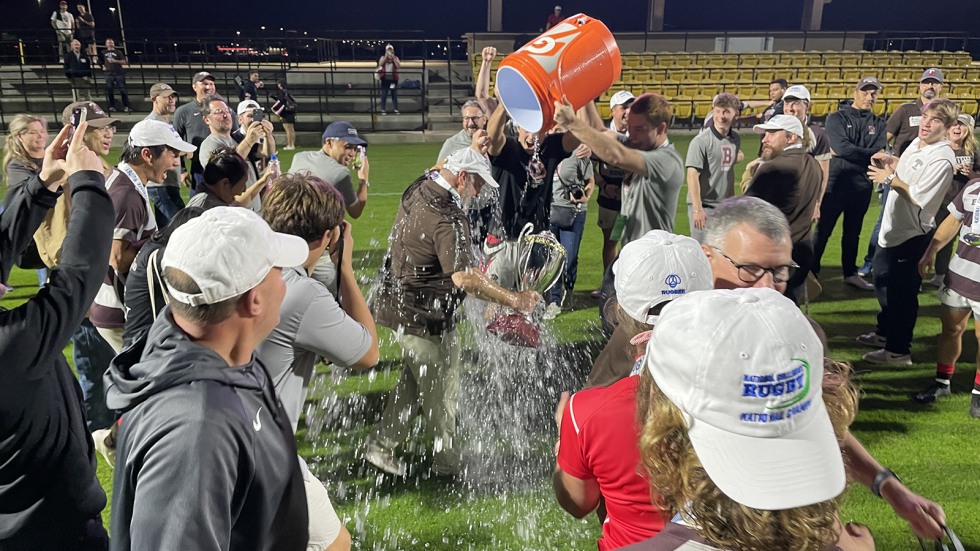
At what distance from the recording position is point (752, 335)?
1.21 metres

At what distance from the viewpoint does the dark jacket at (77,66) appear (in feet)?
65.1

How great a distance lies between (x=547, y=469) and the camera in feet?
13.6

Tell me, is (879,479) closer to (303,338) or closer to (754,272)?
(754,272)

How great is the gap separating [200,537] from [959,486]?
14.2ft

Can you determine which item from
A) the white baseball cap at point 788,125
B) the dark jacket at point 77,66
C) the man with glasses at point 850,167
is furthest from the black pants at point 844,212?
the dark jacket at point 77,66

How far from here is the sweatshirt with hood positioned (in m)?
1.45

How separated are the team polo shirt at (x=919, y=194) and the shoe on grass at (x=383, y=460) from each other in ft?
13.8

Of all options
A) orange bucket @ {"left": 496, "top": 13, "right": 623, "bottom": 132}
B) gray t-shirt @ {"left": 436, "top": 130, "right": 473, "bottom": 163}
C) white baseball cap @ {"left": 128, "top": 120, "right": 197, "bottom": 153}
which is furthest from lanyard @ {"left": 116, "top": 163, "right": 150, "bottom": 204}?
gray t-shirt @ {"left": 436, "top": 130, "right": 473, "bottom": 163}

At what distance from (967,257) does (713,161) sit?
237cm

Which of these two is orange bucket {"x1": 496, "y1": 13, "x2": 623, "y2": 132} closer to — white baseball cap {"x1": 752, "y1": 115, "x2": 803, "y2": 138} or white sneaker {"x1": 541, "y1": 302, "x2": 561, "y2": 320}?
white baseball cap {"x1": 752, "y1": 115, "x2": 803, "y2": 138}

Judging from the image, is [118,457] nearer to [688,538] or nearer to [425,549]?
[688,538]

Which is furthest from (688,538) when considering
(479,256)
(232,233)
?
(479,256)

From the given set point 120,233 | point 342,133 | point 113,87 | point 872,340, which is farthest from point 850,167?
point 113,87

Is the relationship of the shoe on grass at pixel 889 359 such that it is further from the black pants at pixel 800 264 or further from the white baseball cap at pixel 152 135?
the white baseball cap at pixel 152 135
